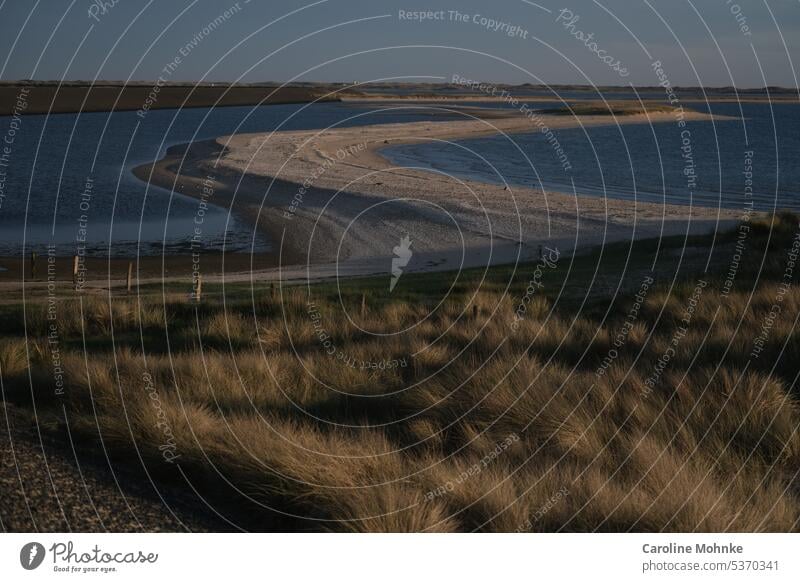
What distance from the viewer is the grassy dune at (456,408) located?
6062mm

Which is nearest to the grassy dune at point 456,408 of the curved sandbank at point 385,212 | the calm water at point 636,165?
the curved sandbank at point 385,212

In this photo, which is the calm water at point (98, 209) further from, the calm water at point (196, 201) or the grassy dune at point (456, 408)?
the grassy dune at point (456, 408)

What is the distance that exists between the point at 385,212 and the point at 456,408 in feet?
91.8

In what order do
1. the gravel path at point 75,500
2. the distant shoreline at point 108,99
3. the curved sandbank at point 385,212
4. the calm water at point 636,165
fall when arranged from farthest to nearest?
the distant shoreline at point 108,99 < the calm water at point 636,165 < the curved sandbank at point 385,212 < the gravel path at point 75,500

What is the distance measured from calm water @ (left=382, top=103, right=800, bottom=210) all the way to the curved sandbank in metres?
3.06

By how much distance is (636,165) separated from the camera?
6078 centimetres

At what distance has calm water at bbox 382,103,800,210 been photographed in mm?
44844

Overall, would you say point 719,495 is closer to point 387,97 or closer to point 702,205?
point 702,205

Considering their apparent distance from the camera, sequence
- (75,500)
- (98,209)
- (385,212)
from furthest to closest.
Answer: (98,209)
(385,212)
(75,500)

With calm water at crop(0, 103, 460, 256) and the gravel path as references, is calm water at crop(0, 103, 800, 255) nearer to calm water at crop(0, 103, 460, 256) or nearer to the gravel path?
calm water at crop(0, 103, 460, 256)

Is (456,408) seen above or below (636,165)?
above

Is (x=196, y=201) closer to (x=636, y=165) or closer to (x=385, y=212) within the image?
(x=385, y=212)

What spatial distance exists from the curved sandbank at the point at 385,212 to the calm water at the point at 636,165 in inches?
121

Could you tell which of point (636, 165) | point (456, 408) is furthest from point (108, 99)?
point (456, 408)
